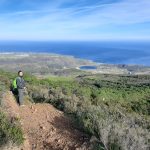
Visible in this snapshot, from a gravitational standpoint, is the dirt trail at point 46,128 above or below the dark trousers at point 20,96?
below

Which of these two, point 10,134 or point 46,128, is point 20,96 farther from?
point 10,134

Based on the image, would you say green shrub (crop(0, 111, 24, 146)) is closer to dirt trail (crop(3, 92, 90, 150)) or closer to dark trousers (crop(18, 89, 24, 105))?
dirt trail (crop(3, 92, 90, 150))

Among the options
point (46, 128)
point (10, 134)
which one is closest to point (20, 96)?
point (46, 128)

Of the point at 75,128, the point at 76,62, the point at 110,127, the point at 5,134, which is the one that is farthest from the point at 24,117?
the point at 76,62

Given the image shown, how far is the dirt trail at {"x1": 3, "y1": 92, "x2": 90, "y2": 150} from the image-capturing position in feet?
22.2

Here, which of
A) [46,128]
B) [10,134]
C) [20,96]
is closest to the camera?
[10,134]

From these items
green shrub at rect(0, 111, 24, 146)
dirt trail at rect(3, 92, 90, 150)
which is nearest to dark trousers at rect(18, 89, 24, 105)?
dirt trail at rect(3, 92, 90, 150)

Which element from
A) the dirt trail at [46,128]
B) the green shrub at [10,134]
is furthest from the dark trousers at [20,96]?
the green shrub at [10,134]

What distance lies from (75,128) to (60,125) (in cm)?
48

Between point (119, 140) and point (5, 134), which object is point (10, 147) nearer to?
point (5, 134)

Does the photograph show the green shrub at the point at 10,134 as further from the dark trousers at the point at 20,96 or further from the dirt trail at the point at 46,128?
the dark trousers at the point at 20,96

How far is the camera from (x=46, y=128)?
7809mm

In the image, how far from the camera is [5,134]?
6445mm

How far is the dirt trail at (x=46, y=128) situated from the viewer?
678 centimetres
